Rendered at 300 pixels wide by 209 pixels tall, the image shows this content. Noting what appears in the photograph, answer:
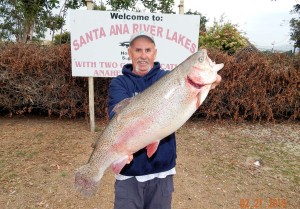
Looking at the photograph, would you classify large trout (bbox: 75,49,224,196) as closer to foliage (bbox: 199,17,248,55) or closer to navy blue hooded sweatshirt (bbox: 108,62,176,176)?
navy blue hooded sweatshirt (bbox: 108,62,176,176)

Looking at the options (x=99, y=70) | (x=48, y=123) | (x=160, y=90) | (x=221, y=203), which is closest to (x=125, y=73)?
(x=160, y=90)

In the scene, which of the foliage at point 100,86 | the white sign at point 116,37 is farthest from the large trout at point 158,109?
the foliage at point 100,86

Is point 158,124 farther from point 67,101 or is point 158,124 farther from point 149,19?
point 67,101

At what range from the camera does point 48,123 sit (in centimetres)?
736

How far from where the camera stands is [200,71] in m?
2.14

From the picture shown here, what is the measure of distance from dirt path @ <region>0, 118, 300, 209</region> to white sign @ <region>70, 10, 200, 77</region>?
1598mm

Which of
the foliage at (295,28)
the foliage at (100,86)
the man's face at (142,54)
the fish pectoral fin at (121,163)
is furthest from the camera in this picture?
the foliage at (295,28)

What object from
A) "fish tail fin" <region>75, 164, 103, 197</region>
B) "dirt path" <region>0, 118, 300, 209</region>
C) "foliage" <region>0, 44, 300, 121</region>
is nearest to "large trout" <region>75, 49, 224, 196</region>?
"fish tail fin" <region>75, 164, 103, 197</region>

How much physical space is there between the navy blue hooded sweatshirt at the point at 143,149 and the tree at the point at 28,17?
25.7 ft

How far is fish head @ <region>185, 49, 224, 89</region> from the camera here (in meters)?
2.14

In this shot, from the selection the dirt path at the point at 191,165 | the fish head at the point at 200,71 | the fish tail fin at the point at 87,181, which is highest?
the fish head at the point at 200,71

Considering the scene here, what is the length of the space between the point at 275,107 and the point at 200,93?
6.08 metres

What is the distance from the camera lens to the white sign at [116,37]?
6.14m
